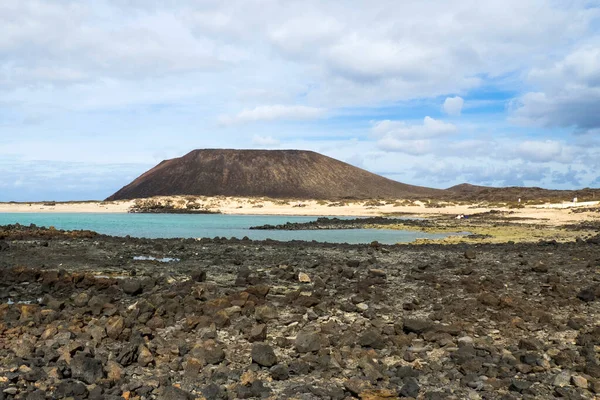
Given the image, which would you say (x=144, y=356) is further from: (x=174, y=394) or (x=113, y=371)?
(x=174, y=394)

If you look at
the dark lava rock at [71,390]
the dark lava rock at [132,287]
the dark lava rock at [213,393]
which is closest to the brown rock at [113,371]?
the dark lava rock at [71,390]

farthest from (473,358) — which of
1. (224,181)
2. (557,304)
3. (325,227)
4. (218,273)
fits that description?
(224,181)

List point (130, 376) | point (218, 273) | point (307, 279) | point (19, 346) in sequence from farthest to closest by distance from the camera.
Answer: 1. point (218, 273)
2. point (307, 279)
3. point (19, 346)
4. point (130, 376)

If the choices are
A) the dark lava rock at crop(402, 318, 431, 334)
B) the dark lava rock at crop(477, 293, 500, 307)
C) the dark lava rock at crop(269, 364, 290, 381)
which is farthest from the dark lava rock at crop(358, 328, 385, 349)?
the dark lava rock at crop(477, 293, 500, 307)

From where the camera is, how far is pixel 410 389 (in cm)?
697

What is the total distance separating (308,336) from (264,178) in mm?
141845

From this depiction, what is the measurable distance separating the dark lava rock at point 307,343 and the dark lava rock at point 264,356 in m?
0.53

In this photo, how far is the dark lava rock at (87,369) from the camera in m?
7.41

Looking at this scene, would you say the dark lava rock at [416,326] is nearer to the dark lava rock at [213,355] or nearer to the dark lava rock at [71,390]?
the dark lava rock at [213,355]

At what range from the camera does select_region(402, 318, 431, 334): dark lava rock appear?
9.23m

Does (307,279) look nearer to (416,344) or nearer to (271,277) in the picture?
(271,277)

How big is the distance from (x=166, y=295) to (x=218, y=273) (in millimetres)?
5367

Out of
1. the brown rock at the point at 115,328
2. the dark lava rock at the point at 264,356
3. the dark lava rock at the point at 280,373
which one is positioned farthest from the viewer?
the brown rock at the point at 115,328

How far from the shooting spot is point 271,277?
1551 cm
